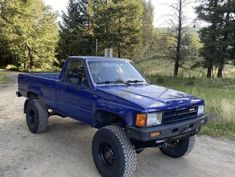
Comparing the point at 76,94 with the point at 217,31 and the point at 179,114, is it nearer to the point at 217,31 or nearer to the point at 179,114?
the point at 179,114

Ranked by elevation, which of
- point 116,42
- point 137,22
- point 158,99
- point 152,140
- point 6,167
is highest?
point 137,22

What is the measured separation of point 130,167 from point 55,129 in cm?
357

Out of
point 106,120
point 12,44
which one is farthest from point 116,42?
point 106,120

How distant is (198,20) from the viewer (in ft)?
87.5

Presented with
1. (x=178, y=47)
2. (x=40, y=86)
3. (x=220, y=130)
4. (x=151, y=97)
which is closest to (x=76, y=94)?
(x=151, y=97)

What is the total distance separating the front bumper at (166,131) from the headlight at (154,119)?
67mm

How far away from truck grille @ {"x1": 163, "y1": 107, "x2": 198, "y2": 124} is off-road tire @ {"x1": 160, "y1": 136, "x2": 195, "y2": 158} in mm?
852

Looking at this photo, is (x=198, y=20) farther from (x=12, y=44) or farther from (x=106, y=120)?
(x=106, y=120)

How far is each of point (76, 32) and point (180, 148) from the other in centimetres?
3409

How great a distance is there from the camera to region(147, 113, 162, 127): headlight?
4.36m

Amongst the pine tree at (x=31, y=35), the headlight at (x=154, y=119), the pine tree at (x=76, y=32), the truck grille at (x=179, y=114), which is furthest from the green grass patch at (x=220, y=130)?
the pine tree at (x=76, y=32)

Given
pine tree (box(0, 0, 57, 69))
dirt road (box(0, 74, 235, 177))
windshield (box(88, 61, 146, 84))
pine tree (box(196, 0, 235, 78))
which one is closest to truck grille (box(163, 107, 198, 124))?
dirt road (box(0, 74, 235, 177))

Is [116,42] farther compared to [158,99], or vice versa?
[116,42]

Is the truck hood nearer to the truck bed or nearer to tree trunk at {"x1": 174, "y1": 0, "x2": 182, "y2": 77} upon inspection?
the truck bed
